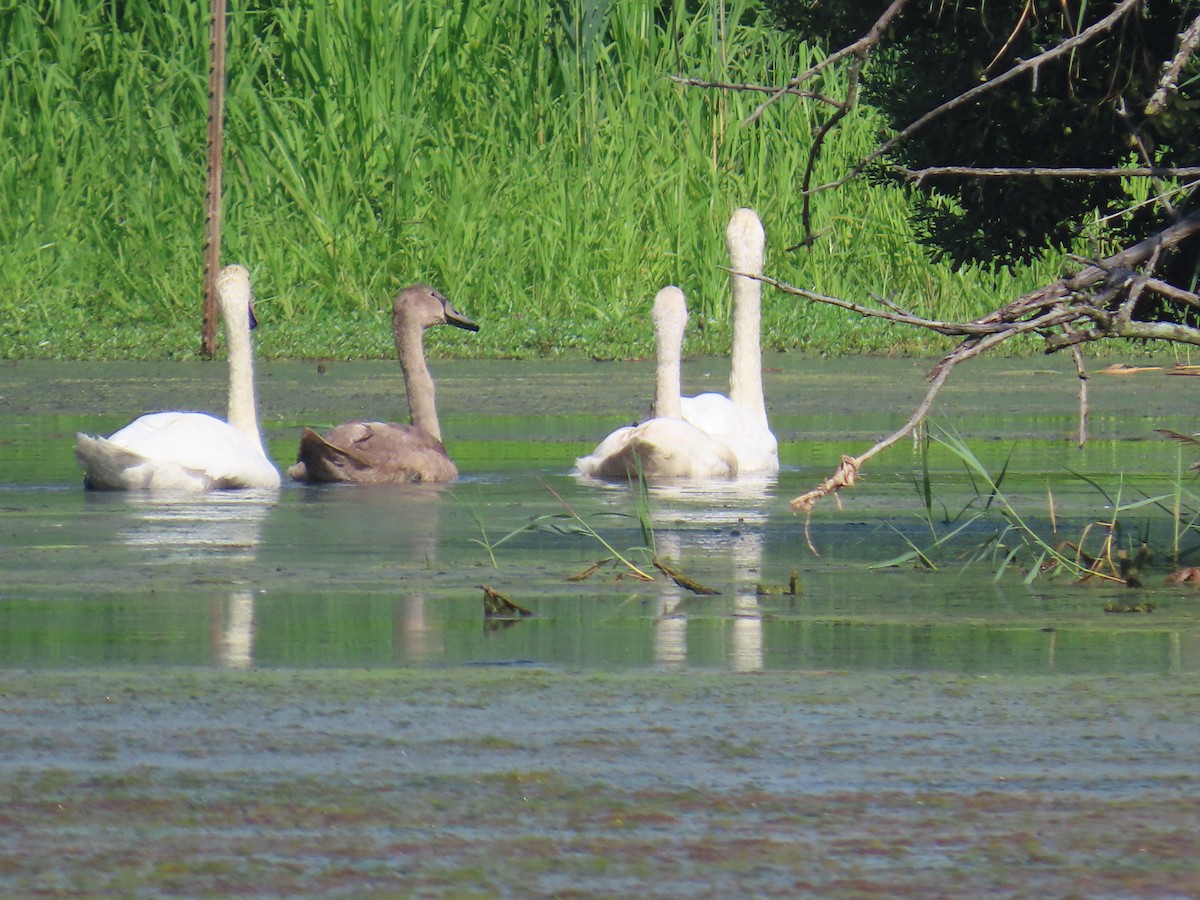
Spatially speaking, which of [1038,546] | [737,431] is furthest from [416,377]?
[1038,546]

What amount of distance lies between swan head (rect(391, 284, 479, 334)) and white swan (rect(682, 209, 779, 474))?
124 cm

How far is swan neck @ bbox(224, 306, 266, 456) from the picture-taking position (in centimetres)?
911

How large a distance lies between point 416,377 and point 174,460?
207cm

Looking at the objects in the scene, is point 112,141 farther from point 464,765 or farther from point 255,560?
point 464,765

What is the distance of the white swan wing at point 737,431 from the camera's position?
30.0 feet

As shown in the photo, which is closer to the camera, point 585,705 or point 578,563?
point 585,705

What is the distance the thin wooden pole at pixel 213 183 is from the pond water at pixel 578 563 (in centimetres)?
312

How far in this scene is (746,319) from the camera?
10320 mm

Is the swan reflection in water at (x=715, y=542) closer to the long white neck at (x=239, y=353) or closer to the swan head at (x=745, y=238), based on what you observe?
Result: the long white neck at (x=239, y=353)

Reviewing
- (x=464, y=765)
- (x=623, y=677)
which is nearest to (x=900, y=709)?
(x=623, y=677)

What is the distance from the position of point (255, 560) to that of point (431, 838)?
316 centimetres

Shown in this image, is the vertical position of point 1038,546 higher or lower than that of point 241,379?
lower

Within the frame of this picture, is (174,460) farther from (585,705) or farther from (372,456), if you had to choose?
(585,705)

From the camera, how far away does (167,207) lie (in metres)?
16.8
